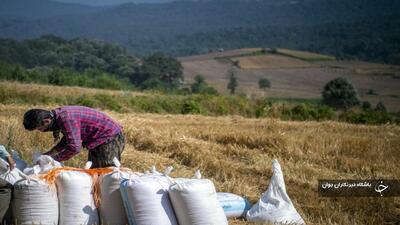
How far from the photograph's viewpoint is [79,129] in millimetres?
5617

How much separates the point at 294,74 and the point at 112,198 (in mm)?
62631

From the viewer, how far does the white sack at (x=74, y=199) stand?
5.22 m

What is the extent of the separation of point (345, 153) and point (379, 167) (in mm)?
1572

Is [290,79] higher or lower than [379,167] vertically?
lower

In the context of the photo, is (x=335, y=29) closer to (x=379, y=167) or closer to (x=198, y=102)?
(x=198, y=102)

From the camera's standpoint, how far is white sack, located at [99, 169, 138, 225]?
5293mm

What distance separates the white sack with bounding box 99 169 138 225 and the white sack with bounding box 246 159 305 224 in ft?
5.23

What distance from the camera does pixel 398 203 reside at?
666 cm

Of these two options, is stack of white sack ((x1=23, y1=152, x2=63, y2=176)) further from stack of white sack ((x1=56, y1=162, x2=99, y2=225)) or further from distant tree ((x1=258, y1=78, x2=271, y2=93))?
distant tree ((x1=258, y1=78, x2=271, y2=93))

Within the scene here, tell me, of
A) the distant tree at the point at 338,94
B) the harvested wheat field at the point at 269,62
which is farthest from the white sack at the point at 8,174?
the harvested wheat field at the point at 269,62

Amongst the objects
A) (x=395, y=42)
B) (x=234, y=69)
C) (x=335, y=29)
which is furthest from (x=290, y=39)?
(x=234, y=69)

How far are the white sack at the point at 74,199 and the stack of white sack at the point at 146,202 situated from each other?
407mm

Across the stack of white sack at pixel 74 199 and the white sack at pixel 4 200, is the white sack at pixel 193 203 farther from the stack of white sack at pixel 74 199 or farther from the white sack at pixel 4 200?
the white sack at pixel 4 200

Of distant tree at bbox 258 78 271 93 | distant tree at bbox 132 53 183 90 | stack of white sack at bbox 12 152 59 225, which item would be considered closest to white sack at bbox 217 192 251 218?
stack of white sack at bbox 12 152 59 225
